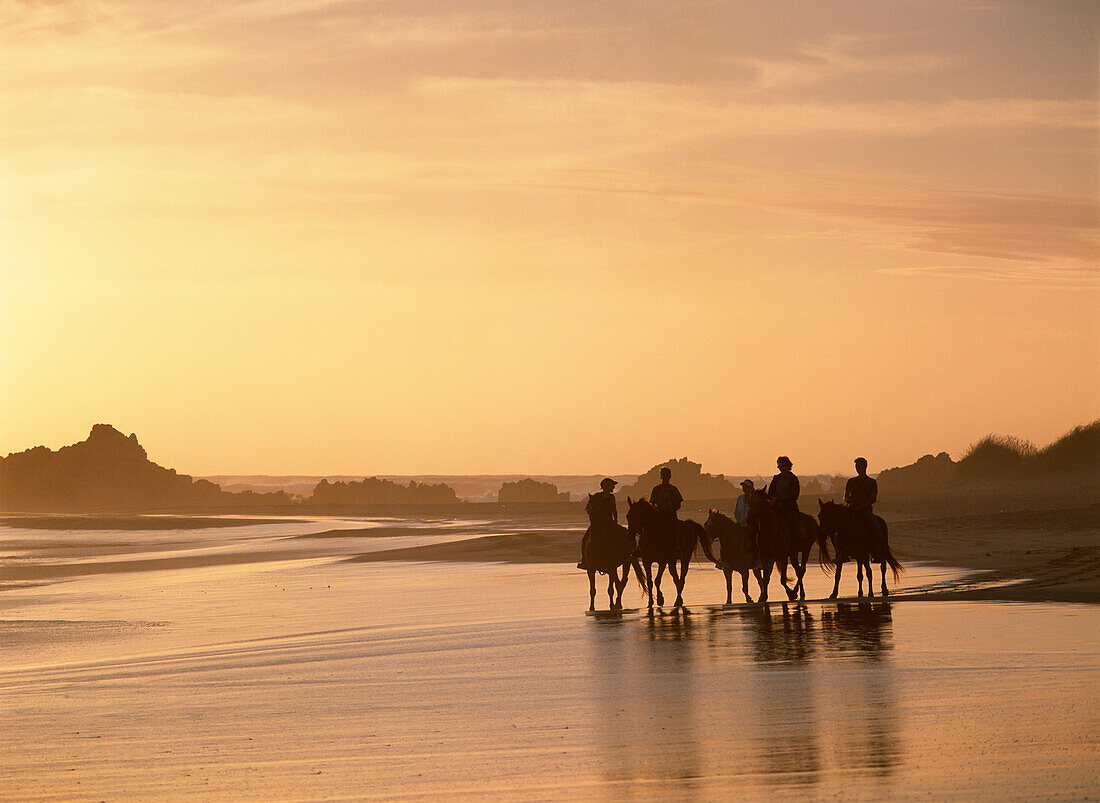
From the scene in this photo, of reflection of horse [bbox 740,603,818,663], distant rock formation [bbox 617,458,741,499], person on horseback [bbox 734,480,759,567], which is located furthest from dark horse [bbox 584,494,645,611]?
distant rock formation [bbox 617,458,741,499]

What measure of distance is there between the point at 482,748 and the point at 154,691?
475 centimetres

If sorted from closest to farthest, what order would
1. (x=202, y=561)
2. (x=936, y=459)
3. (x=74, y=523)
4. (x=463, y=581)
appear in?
(x=463, y=581), (x=202, y=561), (x=74, y=523), (x=936, y=459)

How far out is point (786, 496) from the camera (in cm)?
2167

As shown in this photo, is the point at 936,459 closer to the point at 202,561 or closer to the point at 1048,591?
the point at 202,561

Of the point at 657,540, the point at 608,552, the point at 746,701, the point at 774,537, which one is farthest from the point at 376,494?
the point at 746,701

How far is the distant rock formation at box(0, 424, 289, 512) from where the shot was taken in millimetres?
98250

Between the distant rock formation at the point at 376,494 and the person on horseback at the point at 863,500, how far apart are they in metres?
79.7

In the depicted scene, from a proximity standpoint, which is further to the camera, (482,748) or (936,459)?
(936,459)

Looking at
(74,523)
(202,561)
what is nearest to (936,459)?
(74,523)

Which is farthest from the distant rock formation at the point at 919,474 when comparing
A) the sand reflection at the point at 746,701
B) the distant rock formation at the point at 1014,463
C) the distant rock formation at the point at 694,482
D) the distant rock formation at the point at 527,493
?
the sand reflection at the point at 746,701

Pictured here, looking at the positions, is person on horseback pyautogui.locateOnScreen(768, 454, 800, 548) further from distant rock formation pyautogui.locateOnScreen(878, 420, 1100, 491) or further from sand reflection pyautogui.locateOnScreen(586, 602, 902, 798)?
distant rock formation pyautogui.locateOnScreen(878, 420, 1100, 491)

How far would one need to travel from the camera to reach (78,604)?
24047mm

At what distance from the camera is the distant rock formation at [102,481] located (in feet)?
322

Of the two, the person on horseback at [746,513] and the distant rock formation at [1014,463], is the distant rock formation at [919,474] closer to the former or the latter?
the distant rock formation at [1014,463]
